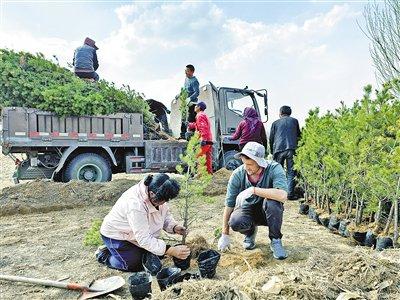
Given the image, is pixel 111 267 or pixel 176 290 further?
pixel 111 267

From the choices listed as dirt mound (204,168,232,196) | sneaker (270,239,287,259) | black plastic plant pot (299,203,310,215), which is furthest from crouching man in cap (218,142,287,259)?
dirt mound (204,168,232,196)

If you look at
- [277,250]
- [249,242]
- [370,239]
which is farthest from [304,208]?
[277,250]

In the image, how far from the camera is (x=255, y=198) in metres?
3.74

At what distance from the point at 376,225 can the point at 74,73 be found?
7.36 m

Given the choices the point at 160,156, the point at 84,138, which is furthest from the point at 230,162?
the point at 84,138

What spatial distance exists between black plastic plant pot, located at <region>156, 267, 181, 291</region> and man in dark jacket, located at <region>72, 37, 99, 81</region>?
716 cm

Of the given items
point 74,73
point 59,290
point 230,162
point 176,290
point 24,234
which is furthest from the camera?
point 230,162

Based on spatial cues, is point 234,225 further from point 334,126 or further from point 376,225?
point 334,126

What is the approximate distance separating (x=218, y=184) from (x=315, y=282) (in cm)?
612

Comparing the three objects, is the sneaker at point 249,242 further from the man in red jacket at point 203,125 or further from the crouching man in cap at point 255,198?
the man in red jacket at point 203,125

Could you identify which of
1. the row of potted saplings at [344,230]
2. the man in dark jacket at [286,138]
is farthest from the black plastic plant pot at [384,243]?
the man in dark jacket at [286,138]

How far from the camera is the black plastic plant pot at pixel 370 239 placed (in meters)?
4.05

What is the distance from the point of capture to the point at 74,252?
4.00 meters

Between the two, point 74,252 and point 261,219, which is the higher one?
point 261,219
